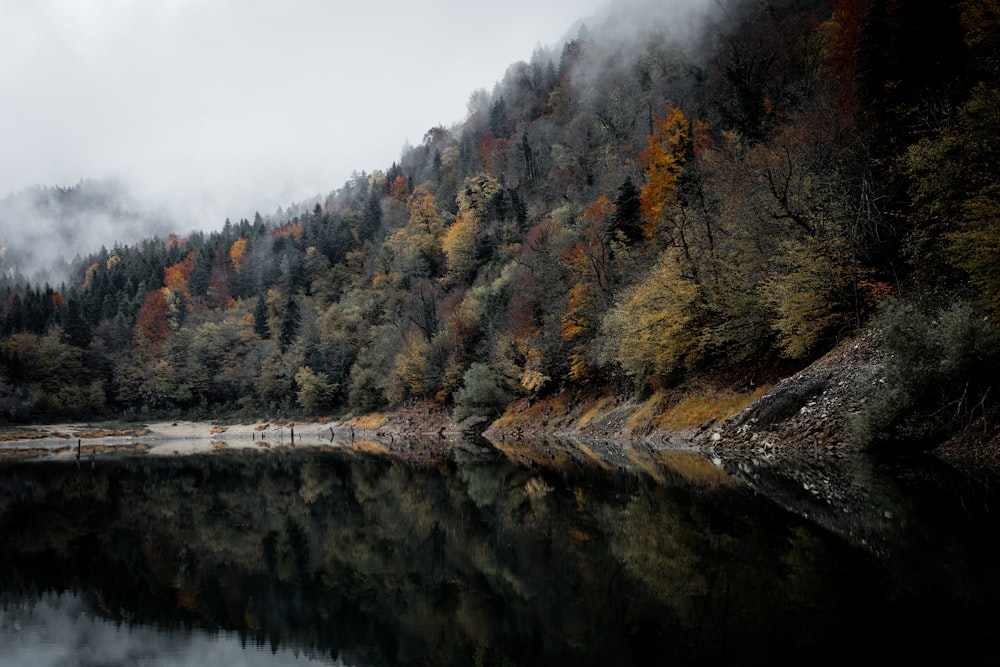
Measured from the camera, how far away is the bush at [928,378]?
14430 millimetres

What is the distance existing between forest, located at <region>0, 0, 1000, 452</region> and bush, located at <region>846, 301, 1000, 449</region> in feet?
0.25

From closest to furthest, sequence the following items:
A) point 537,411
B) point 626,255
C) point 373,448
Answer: point 626,255, point 373,448, point 537,411

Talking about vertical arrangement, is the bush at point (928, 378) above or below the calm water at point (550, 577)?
above

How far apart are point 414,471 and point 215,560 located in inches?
610

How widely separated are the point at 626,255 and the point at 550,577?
130 feet

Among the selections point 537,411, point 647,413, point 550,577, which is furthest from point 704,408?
point 537,411

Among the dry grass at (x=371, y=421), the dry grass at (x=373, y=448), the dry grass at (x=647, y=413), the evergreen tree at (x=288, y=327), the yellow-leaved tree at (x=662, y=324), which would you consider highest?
the evergreen tree at (x=288, y=327)

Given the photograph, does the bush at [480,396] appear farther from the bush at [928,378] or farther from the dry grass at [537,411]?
the bush at [928,378]

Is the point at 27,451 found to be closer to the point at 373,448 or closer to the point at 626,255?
the point at 373,448

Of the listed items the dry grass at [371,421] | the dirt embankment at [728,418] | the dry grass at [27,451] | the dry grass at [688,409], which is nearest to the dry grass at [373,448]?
the dirt embankment at [728,418]

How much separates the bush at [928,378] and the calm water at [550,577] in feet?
5.40

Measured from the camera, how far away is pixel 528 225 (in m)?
83.2

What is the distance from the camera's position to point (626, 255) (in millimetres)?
45906

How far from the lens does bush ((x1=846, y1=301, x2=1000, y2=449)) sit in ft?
47.3
